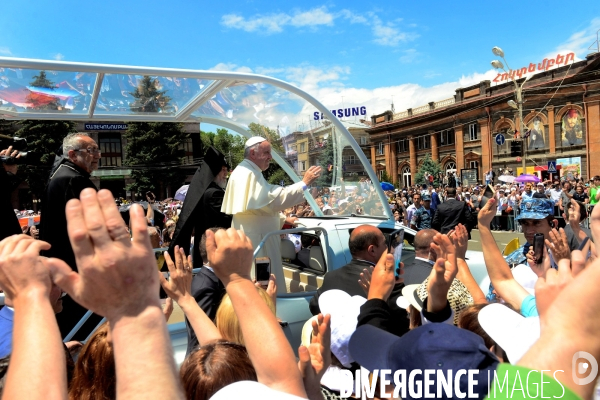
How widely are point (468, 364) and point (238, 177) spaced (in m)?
3.29

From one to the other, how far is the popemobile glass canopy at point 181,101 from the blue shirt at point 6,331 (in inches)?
78.4

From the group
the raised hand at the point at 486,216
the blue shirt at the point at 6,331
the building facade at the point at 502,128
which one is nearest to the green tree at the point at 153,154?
the building facade at the point at 502,128

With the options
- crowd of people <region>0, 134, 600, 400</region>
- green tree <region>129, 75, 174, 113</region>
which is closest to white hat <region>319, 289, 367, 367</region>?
crowd of people <region>0, 134, 600, 400</region>

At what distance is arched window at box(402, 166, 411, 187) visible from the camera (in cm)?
5138

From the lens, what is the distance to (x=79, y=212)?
86 centimetres

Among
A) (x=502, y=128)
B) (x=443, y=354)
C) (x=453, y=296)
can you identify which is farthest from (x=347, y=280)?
(x=502, y=128)

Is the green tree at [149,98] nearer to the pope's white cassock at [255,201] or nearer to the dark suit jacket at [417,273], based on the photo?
the pope's white cassock at [255,201]

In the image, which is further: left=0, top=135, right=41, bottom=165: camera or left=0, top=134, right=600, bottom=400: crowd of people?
left=0, top=135, right=41, bottom=165: camera

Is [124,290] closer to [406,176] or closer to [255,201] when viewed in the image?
[255,201]

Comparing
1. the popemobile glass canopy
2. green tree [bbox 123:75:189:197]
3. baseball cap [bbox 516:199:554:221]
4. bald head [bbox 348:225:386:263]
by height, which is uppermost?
green tree [bbox 123:75:189:197]

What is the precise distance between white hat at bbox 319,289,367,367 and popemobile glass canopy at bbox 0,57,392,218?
2.58 metres

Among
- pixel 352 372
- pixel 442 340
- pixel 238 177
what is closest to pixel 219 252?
pixel 442 340

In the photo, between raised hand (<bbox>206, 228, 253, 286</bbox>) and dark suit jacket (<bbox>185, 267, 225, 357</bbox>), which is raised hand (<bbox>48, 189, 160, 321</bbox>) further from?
dark suit jacket (<bbox>185, 267, 225, 357</bbox>)

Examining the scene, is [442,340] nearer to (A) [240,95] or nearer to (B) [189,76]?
(B) [189,76]
